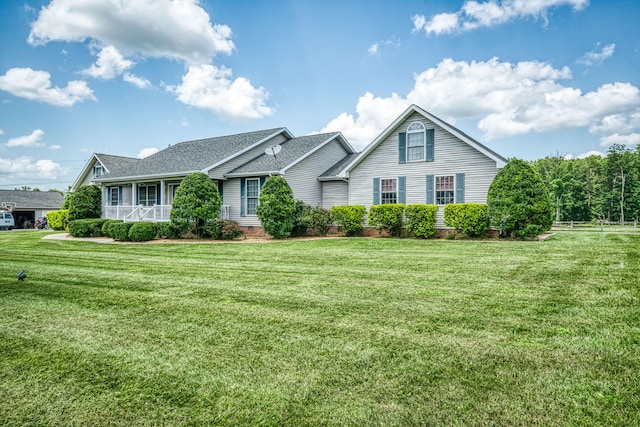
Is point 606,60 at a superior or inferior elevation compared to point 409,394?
superior

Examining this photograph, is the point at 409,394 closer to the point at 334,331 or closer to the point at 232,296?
the point at 334,331

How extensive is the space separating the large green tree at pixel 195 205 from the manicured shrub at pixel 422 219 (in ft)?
27.8

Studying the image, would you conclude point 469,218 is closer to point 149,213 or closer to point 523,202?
point 523,202

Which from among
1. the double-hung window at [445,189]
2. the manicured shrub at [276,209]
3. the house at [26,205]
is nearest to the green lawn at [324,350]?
the manicured shrub at [276,209]

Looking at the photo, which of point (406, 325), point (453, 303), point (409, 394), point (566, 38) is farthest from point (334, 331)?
point (566, 38)

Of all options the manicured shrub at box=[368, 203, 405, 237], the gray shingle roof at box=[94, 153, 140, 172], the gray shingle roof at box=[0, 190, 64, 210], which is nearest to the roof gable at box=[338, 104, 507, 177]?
the manicured shrub at box=[368, 203, 405, 237]

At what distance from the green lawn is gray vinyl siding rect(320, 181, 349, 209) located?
13.2 metres

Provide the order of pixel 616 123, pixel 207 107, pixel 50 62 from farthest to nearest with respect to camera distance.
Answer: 1. pixel 616 123
2. pixel 207 107
3. pixel 50 62

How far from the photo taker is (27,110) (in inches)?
908

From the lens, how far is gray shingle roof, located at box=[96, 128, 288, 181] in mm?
20547

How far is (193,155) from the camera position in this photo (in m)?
22.7

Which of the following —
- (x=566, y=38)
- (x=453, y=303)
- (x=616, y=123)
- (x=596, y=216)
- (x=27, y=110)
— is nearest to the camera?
Answer: (x=453, y=303)

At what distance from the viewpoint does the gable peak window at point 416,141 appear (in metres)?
16.9

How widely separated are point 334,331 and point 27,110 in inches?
1070
